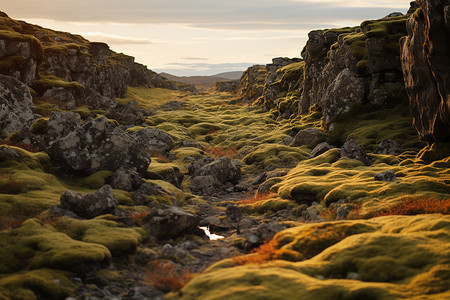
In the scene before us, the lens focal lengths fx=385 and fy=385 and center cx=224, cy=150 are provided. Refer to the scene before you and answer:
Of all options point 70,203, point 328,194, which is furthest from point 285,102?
point 70,203

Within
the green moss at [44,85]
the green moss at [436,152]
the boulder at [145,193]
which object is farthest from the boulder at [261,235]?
the green moss at [44,85]

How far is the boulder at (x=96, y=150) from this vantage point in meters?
39.5

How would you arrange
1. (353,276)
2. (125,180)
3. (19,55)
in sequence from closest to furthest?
(353,276) < (125,180) < (19,55)

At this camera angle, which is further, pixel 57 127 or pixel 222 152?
pixel 222 152

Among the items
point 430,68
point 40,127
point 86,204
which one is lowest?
point 86,204

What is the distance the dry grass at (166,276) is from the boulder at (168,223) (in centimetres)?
441

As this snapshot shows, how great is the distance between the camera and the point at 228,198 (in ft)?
154

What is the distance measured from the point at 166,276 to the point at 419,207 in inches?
748

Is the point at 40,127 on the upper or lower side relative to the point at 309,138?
upper

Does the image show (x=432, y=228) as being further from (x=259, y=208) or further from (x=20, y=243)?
(x=20, y=243)

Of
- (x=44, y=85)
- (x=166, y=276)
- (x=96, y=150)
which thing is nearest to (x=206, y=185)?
(x=96, y=150)

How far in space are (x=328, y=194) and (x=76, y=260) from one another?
2346 cm

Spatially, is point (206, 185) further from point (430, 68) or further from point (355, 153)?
point (430, 68)

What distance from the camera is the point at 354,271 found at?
19.2 metres
